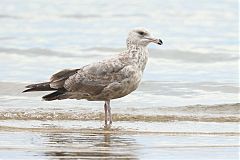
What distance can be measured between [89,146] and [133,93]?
7.46 meters

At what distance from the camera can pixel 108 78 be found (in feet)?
40.3

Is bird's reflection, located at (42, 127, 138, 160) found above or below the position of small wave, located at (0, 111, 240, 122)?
below

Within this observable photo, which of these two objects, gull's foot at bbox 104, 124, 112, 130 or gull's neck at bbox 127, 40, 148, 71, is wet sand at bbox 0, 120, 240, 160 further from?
gull's neck at bbox 127, 40, 148, 71

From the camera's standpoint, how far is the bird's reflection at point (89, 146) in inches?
349

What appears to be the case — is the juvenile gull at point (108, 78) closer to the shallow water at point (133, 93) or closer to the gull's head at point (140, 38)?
the gull's head at point (140, 38)

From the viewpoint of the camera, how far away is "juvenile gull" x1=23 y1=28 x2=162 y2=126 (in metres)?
12.2

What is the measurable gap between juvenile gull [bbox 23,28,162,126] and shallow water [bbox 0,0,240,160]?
39 centimetres

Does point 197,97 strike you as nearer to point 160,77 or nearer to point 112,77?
point 160,77

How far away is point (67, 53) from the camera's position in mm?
23562

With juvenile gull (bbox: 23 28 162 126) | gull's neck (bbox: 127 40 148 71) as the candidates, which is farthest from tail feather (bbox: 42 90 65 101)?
gull's neck (bbox: 127 40 148 71)

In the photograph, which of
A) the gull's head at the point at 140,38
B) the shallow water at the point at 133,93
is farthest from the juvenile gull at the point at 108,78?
the shallow water at the point at 133,93

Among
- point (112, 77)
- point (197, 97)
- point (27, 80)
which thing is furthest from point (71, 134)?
point (27, 80)

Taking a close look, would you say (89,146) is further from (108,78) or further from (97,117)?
(97,117)

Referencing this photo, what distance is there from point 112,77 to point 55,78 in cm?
88
